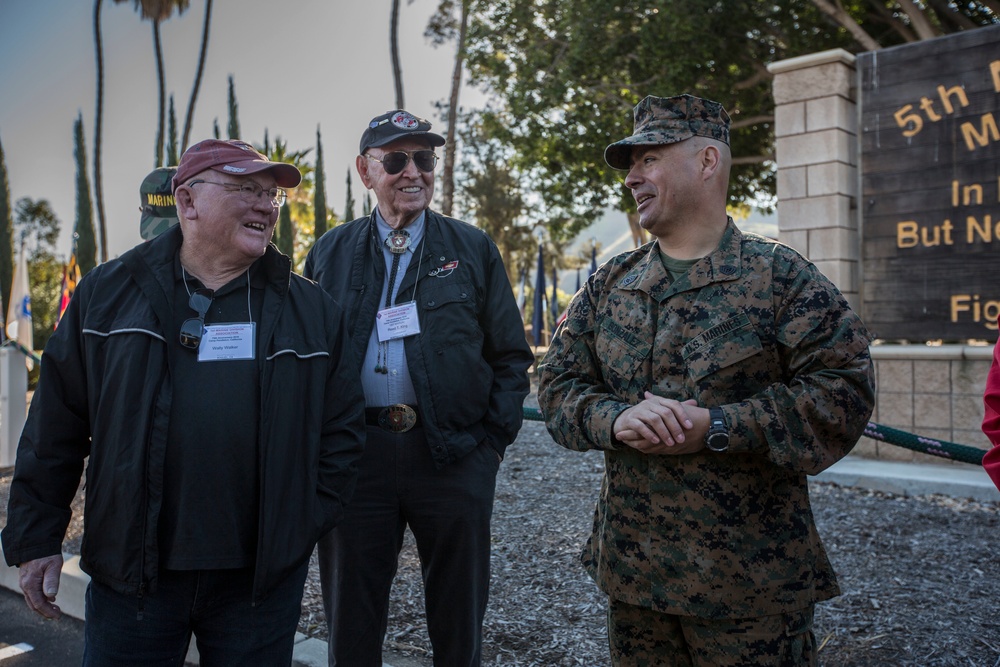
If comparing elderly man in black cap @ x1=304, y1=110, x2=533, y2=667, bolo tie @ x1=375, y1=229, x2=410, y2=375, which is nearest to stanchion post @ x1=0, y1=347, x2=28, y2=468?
elderly man in black cap @ x1=304, y1=110, x2=533, y2=667

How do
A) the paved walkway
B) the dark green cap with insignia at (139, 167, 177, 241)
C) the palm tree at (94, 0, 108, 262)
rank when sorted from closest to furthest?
the dark green cap with insignia at (139, 167, 177, 241) → the paved walkway → the palm tree at (94, 0, 108, 262)

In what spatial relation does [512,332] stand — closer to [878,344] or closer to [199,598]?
[199,598]

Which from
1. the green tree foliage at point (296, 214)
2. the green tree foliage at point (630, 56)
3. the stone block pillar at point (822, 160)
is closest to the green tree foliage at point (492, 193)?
the green tree foliage at point (296, 214)

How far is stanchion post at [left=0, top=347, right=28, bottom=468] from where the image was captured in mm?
8289

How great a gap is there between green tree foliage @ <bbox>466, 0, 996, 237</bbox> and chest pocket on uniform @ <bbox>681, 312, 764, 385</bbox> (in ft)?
40.5

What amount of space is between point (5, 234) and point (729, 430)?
1290 inches

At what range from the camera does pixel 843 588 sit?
4207 millimetres

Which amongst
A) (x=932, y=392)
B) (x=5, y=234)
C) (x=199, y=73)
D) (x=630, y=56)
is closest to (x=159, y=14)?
(x=199, y=73)

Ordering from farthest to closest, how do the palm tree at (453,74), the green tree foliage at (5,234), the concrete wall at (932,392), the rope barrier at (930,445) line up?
the green tree foliage at (5,234) < the palm tree at (453,74) < the concrete wall at (932,392) < the rope barrier at (930,445)

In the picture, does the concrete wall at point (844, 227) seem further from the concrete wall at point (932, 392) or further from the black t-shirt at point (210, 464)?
the black t-shirt at point (210, 464)

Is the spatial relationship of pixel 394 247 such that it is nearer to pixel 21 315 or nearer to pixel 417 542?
pixel 417 542

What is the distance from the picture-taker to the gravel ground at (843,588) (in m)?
3.49

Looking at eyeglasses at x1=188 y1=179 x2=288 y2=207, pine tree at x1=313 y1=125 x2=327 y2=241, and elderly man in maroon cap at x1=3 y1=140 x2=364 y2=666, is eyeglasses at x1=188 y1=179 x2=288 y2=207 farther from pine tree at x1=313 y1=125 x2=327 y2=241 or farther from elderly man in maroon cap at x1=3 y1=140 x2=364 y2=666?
pine tree at x1=313 y1=125 x2=327 y2=241

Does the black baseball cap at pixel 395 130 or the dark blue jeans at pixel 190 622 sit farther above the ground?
the black baseball cap at pixel 395 130
